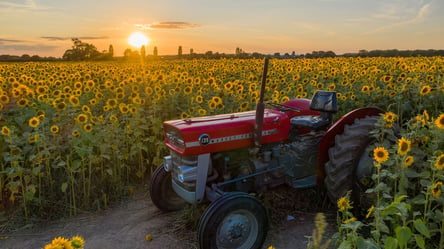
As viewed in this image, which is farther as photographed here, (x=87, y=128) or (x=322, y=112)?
(x=87, y=128)

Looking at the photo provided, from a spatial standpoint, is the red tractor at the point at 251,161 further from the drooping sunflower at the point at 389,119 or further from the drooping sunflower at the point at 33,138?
the drooping sunflower at the point at 33,138

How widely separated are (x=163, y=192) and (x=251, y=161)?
1215mm

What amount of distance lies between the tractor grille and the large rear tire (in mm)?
384

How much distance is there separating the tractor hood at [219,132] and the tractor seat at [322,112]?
0.26 meters

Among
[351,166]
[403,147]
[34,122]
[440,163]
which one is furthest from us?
[34,122]

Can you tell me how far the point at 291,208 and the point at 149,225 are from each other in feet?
5.50

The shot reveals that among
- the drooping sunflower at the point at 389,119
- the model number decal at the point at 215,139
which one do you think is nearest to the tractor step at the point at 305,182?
the model number decal at the point at 215,139

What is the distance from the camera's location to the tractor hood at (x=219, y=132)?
3.38 m

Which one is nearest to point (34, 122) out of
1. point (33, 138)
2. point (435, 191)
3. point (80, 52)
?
Result: point (33, 138)

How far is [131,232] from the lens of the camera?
4.07m

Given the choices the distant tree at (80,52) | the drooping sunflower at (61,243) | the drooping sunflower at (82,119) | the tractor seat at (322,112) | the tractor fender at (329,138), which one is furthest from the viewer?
the distant tree at (80,52)

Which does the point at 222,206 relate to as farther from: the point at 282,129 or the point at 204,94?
the point at 204,94

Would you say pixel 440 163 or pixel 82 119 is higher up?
pixel 440 163

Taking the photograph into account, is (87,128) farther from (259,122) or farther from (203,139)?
(259,122)
